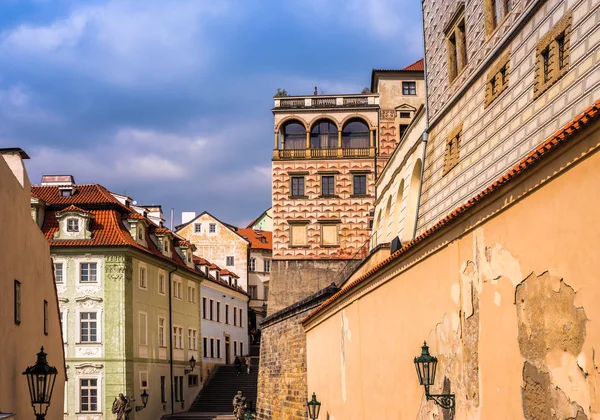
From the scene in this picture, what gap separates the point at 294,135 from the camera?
1789 inches

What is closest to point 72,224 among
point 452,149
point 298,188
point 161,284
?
point 161,284

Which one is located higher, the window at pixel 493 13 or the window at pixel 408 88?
the window at pixel 408 88

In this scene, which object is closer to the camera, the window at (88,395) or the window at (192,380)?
the window at (88,395)

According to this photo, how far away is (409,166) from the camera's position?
997 inches

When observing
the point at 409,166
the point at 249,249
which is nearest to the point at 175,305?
the point at 249,249

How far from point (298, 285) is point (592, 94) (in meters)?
31.6

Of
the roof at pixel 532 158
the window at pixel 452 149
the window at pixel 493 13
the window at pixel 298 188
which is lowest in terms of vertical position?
the roof at pixel 532 158

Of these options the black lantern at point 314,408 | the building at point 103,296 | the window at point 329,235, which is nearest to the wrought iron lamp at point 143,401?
the building at point 103,296

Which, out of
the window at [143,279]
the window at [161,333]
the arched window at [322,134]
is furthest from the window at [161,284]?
the arched window at [322,134]

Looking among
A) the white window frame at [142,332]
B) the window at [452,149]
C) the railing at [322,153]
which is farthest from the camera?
the railing at [322,153]

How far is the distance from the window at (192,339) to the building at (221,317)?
163 cm

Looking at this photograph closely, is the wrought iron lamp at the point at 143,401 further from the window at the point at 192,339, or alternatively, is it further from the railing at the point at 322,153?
the railing at the point at 322,153

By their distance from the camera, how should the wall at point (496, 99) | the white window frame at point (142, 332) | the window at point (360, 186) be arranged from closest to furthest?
the wall at point (496, 99)
the white window frame at point (142, 332)
the window at point (360, 186)

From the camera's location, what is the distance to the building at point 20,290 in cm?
1212
